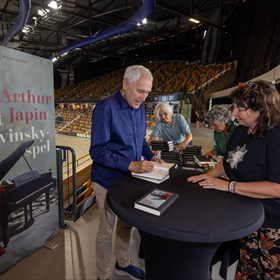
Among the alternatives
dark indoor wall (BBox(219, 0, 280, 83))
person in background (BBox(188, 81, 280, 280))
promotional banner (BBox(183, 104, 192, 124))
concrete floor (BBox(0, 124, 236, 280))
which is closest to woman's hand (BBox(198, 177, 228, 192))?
person in background (BBox(188, 81, 280, 280))

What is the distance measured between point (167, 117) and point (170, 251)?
2.06 m

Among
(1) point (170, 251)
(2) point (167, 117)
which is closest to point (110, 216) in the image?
(1) point (170, 251)

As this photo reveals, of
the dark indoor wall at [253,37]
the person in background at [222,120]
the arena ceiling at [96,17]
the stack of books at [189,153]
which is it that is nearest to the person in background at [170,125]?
the stack of books at [189,153]

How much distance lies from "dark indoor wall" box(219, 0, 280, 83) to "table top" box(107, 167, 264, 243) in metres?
6.48

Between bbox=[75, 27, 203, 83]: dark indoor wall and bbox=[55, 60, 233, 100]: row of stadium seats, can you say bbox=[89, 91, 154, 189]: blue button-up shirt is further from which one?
bbox=[75, 27, 203, 83]: dark indoor wall

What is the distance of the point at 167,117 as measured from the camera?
→ 9.09ft

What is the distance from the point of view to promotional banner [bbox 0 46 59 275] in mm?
1536

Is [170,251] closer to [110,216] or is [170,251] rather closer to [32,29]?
[110,216]

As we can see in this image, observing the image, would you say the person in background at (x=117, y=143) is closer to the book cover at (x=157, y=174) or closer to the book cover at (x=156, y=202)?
the book cover at (x=157, y=174)

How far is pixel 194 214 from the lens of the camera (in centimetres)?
84

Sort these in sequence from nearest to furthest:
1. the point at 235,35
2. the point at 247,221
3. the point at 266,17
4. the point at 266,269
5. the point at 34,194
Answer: the point at 247,221
the point at 266,269
the point at 34,194
the point at 266,17
the point at 235,35

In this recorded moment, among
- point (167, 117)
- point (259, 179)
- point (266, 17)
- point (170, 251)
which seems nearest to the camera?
point (170, 251)

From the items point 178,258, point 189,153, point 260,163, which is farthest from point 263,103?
point 189,153

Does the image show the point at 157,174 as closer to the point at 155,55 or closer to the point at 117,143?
the point at 117,143
